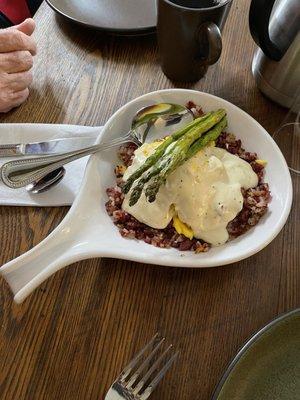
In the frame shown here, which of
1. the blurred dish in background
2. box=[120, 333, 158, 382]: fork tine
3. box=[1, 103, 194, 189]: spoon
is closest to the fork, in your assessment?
box=[120, 333, 158, 382]: fork tine

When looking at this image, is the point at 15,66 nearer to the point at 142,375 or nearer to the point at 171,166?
the point at 171,166

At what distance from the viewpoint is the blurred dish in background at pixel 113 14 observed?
0.82 m

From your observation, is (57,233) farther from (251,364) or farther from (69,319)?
(251,364)

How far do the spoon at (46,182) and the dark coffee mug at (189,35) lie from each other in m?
0.30

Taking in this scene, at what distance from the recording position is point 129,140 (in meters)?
0.65

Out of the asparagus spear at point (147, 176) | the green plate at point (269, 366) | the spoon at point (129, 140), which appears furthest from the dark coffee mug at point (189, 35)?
the green plate at point (269, 366)

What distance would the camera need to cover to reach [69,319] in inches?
21.2

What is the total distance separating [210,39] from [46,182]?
34 centimetres

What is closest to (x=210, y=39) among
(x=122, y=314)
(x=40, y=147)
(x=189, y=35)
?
(x=189, y=35)

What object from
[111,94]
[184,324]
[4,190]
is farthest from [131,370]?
[111,94]

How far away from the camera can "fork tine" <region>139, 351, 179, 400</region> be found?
0.46m

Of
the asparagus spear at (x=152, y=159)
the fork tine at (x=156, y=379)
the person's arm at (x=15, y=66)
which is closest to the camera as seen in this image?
the fork tine at (x=156, y=379)

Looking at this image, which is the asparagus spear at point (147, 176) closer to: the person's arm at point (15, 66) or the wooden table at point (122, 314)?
the wooden table at point (122, 314)

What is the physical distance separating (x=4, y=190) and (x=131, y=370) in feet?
1.06
